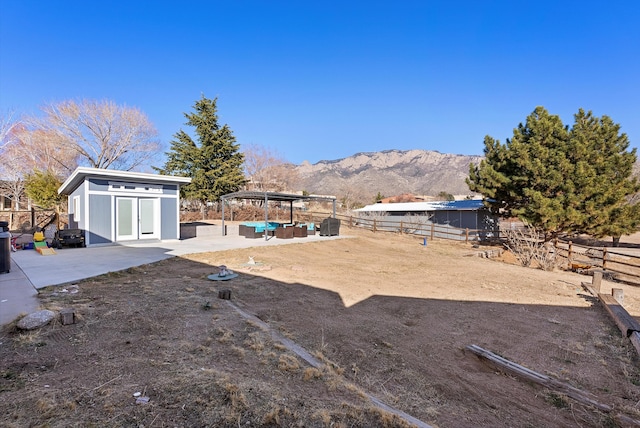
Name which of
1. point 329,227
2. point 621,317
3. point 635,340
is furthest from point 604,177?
point 329,227

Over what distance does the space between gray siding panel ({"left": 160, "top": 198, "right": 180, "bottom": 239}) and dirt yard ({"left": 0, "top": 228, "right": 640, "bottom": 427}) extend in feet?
20.5

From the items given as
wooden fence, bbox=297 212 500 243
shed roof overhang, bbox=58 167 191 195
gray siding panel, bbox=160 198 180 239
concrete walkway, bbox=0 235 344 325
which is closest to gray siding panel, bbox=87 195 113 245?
concrete walkway, bbox=0 235 344 325

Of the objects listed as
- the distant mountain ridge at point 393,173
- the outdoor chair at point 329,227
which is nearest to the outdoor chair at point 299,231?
the outdoor chair at point 329,227

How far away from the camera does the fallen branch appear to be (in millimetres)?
2679

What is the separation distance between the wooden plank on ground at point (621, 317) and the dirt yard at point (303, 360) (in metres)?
0.16

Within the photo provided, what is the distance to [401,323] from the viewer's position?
15.7 feet

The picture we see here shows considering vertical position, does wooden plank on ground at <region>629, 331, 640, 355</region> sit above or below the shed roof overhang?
below

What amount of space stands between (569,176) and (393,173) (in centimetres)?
6954

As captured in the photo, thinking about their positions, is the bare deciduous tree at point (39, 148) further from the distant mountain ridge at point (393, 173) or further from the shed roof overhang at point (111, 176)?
the distant mountain ridge at point (393, 173)

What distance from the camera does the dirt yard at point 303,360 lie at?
221 centimetres

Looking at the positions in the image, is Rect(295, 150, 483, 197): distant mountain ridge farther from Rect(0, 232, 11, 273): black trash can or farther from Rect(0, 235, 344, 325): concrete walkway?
Rect(0, 232, 11, 273): black trash can

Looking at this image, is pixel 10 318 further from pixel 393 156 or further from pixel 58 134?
pixel 393 156

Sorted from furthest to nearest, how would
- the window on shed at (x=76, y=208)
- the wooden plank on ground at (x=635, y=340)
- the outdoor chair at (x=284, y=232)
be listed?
the outdoor chair at (x=284, y=232)
the window on shed at (x=76, y=208)
the wooden plank on ground at (x=635, y=340)

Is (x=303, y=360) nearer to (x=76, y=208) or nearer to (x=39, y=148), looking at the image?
(x=76, y=208)
